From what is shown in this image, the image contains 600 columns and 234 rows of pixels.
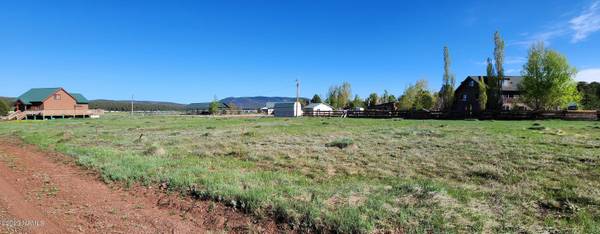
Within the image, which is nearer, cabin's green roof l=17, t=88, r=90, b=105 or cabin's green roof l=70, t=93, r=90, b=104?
cabin's green roof l=17, t=88, r=90, b=105

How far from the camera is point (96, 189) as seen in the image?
7.60 m

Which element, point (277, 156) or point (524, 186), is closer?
point (524, 186)

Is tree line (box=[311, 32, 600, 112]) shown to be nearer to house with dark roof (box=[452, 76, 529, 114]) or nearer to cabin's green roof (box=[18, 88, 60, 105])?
house with dark roof (box=[452, 76, 529, 114])

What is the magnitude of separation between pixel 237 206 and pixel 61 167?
7418 mm

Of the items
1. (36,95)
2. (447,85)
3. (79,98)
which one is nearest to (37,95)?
(36,95)

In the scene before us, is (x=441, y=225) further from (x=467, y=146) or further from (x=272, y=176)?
(x=467, y=146)

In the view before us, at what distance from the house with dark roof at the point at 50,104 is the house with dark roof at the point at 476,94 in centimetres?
7177

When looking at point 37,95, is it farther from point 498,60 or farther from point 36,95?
point 498,60

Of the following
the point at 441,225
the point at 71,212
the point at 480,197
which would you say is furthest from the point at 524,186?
the point at 71,212

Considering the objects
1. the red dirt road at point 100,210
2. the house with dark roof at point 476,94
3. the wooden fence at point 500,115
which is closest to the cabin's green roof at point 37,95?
the wooden fence at point 500,115

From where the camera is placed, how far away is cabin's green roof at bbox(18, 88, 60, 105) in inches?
2509

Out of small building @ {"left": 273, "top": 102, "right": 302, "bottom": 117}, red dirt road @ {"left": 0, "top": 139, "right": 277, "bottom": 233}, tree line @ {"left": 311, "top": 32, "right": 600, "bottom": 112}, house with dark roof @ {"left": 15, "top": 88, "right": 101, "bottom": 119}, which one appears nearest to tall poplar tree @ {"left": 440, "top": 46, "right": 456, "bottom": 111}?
tree line @ {"left": 311, "top": 32, "right": 600, "bottom": 112}

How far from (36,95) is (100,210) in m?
76.4

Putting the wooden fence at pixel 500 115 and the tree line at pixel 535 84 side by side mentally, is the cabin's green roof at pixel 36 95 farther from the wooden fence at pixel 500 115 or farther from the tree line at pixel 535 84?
the tree line at pixel 535 84
